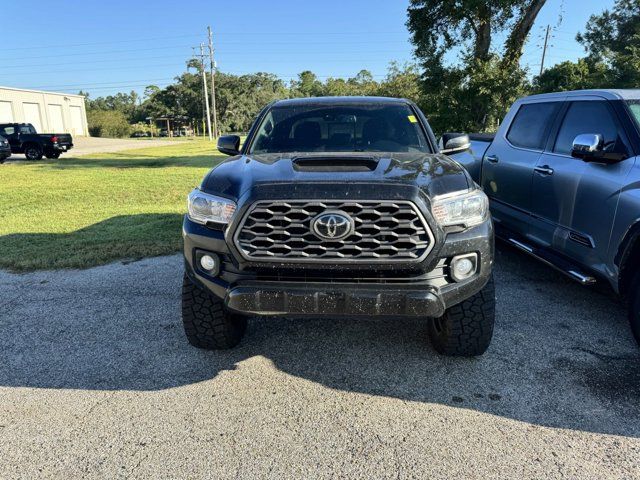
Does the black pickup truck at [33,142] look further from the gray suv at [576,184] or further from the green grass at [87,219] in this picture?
the gray suv at [576,184]

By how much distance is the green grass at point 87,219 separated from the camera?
5.92 m

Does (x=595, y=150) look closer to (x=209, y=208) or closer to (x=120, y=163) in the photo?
(x=209, y=208)

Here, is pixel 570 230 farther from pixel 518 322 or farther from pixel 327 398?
pixel 327 398

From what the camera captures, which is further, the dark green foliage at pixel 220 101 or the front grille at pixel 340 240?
the dark green foliage at pixel 220 101

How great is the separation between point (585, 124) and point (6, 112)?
190ft

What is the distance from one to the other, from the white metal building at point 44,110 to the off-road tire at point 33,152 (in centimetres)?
3125

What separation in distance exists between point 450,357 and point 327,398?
952mm

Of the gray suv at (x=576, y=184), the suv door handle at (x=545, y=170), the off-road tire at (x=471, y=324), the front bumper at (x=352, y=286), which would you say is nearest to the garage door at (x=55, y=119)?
the gray suv at (x=576, y=184)

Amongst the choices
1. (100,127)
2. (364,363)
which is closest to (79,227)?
(364,363)

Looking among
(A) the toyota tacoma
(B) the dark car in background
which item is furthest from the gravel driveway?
(B) the dark car in background

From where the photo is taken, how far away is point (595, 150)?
3.71 metres

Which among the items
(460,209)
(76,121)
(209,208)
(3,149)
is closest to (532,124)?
(460,209)

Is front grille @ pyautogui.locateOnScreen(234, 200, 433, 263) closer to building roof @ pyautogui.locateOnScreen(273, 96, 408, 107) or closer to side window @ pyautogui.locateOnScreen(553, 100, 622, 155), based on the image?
building roof @ pyautogui.locateOnScreen(273, 96, 408, 107)

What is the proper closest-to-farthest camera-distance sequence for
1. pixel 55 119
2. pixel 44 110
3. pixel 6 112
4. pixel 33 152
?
pixel 33 152 < pixel 6 112 < pixel 44 110 < pixel 55 119
